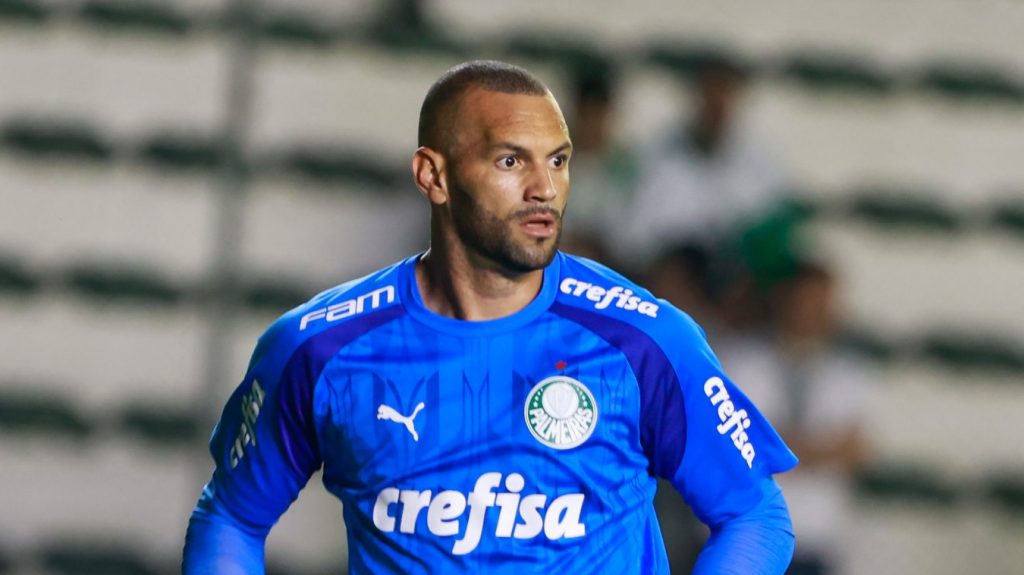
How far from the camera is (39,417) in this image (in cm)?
601

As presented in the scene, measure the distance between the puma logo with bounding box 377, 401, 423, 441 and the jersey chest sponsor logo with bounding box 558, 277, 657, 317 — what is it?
1.03 feet

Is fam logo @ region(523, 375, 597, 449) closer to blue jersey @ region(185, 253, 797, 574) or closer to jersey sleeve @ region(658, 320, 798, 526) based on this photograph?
blue jersey @ region(185, 253, 797, 574)

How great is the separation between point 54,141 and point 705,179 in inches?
96.0

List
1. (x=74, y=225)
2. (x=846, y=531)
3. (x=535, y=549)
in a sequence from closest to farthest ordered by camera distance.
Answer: (x=535, y=549) < (x=846, y=531) < (x=74, y=225)

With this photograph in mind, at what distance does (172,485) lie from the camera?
19.4ft

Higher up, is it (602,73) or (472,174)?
(602,73)

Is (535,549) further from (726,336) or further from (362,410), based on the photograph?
(726,336)

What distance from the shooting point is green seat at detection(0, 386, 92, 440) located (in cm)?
600

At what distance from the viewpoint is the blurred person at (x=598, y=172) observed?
531 centimetres

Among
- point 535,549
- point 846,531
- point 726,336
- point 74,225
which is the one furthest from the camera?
point 74,225

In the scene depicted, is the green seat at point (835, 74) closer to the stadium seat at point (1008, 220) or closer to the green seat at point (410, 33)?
the stadium seat at point (1008, 220)

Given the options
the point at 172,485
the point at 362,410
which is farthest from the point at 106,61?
the point at 362,410

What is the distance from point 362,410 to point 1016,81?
15.1 feet

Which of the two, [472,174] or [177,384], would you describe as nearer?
[472,174]
